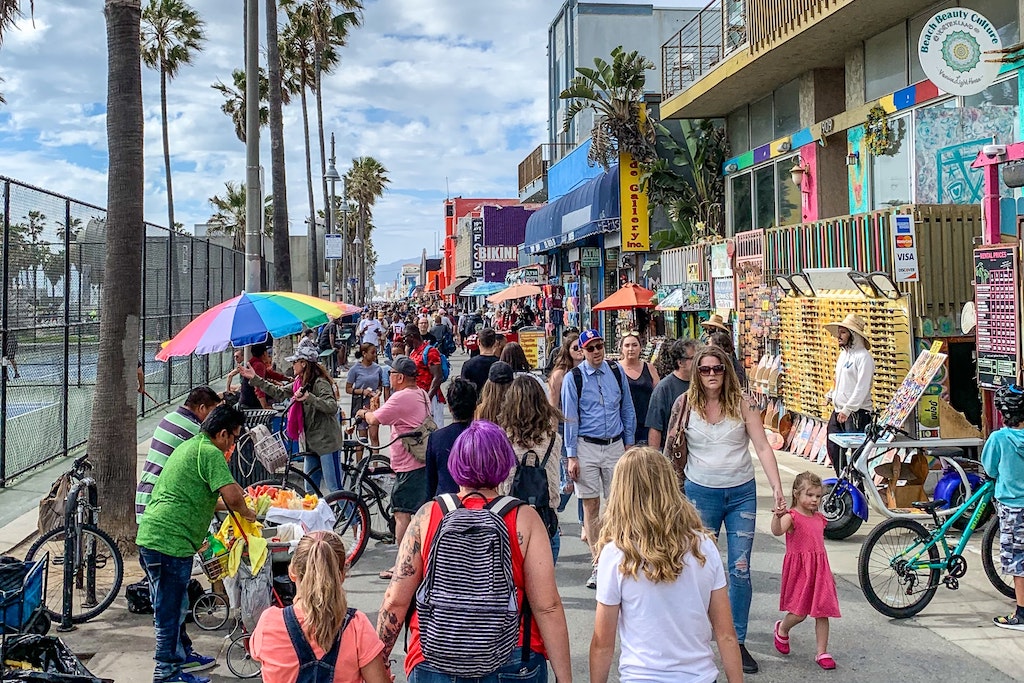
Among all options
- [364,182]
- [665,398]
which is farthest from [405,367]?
[364,182]

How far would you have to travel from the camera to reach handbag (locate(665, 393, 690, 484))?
580 centimetres

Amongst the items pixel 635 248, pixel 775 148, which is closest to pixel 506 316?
pixel 635 248

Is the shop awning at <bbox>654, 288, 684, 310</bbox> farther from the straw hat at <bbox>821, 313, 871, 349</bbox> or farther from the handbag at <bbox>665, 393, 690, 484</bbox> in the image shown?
the handbag at <bbox>665, 393, 690, 484</bbox>

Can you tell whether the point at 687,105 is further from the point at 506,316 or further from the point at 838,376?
the point at 506,316

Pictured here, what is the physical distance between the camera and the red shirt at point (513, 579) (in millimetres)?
3367

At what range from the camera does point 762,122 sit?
18.2 metres

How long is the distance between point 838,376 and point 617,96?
545 inches

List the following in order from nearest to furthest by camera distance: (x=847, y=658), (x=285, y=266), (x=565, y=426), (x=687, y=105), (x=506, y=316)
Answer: (x=847, y=658), (x=565, y=426), (x=687, y=105), (x=285, y=266), (x=506, y=316)

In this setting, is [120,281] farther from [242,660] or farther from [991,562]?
[991,562]

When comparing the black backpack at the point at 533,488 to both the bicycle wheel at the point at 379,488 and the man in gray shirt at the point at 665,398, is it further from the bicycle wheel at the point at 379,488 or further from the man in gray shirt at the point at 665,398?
the bicycle wheel at the point at 379,488

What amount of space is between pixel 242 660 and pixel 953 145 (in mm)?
11064

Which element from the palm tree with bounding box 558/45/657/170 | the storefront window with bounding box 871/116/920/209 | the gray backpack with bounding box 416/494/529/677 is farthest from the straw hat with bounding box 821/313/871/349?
the palm tree with bounding box 558/45/657/170

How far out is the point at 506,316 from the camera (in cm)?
3450

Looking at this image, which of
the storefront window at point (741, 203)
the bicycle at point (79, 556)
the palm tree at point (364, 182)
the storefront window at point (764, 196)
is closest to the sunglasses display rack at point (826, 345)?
the storefront window at point (764, 196)
